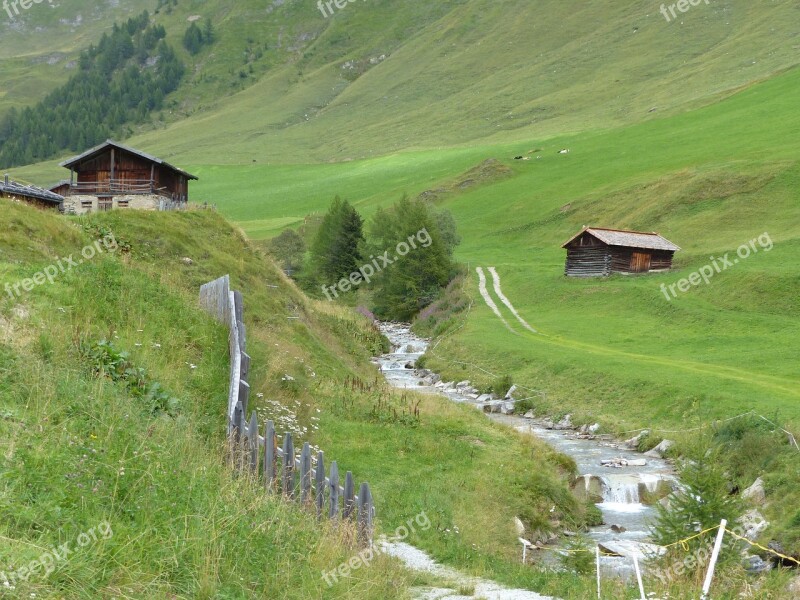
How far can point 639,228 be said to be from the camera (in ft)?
288

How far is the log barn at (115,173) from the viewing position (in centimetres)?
6316

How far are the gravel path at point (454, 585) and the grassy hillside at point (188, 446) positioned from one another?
1.88 ft

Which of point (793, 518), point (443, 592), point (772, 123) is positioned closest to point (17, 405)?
point (443, 592)

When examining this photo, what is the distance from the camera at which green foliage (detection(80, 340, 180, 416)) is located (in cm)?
1413

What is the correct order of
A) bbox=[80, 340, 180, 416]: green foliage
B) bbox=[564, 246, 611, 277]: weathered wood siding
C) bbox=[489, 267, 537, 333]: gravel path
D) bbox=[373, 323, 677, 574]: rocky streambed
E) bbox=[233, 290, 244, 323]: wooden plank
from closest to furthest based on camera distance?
bbox=[80, 340, 180, 416]: green foliage → bbox=[233, 290, 244, 323]: wooden plank → bbox=[373, 323, 677, 574]: rocky streambed → bbox=[489, 267, 537, 333]: gravel path → bbox=[564, 246, 611, 277]: weathered wood siding

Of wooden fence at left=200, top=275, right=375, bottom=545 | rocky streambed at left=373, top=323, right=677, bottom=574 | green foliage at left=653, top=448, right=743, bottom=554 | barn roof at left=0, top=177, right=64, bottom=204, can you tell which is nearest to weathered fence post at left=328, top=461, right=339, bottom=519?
wooden fence at left=200, top=275, right=375, bottom=545

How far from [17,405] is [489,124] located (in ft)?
587

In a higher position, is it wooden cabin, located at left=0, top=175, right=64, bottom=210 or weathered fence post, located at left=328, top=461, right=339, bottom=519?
wooden cabin, located at left=0, top=175, right=64, bottom=210

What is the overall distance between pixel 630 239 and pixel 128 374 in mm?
63111

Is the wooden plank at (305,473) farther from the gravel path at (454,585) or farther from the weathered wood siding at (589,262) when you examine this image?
the weathered wood siding at (589,262)

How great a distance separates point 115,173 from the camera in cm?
6425

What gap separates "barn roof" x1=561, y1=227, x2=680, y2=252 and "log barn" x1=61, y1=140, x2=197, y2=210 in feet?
115

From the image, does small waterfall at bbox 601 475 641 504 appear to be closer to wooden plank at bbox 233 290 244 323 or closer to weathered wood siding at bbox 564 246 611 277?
wooden plank at bbox 233 290 244 323

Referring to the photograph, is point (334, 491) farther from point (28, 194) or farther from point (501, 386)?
point (28, 194)
